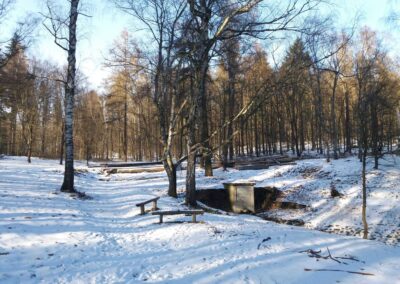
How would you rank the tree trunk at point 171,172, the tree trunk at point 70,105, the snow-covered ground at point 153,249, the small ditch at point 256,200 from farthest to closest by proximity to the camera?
the small ditch at point 256,200 < the tree trunk at point 171,172 < the tree trunk at point 70,105 < the snow-covered ground at point 153,249

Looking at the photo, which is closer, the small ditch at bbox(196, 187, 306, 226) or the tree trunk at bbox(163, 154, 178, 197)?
the tree trunk at bbox(163, 154, 178, 197)

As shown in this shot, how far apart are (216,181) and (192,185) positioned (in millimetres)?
6890

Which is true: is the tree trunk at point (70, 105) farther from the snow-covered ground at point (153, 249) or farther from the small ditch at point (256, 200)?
the small ditch at point (256, 200)

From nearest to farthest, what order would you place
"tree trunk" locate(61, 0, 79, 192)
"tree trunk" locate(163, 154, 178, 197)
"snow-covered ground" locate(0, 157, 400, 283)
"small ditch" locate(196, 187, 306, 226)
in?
1. "snow-covered ground" locate(0, 157, 400, 283)
2. "tree trunk" locate(61, 0, 79, 192)
3. "tree trunk" locate(163, 154, 178, 197)
4. "small ditch" locate(196, 187, 306, 226)

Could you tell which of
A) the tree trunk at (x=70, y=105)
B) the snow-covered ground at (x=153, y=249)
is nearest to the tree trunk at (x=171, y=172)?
the snow-covered ground at (x=153, y=249)

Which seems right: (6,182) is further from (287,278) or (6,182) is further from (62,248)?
(287,278)

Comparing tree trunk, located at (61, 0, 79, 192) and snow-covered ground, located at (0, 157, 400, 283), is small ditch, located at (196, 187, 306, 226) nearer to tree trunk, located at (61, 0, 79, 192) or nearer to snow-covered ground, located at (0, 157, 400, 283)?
snow-covered ground, located at (0, 157, 400, 283)

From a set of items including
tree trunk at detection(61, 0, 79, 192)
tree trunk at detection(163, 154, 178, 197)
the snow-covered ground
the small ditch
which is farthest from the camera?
the small ditch

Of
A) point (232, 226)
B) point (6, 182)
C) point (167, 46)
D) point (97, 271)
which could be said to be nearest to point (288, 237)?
point (232, 226)

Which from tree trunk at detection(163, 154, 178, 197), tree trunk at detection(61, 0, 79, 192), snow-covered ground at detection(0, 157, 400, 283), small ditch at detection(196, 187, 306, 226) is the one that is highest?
tree trunk at detection(61, 0, 79, 192)

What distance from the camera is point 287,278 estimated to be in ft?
19.9

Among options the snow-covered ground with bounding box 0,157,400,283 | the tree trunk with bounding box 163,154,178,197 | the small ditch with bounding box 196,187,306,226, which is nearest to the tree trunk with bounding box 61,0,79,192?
the snow-covered ground with bounding box 0,157,400,283

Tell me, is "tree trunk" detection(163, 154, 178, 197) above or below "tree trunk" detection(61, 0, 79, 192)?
below

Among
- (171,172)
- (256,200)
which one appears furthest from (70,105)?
(256,200)
